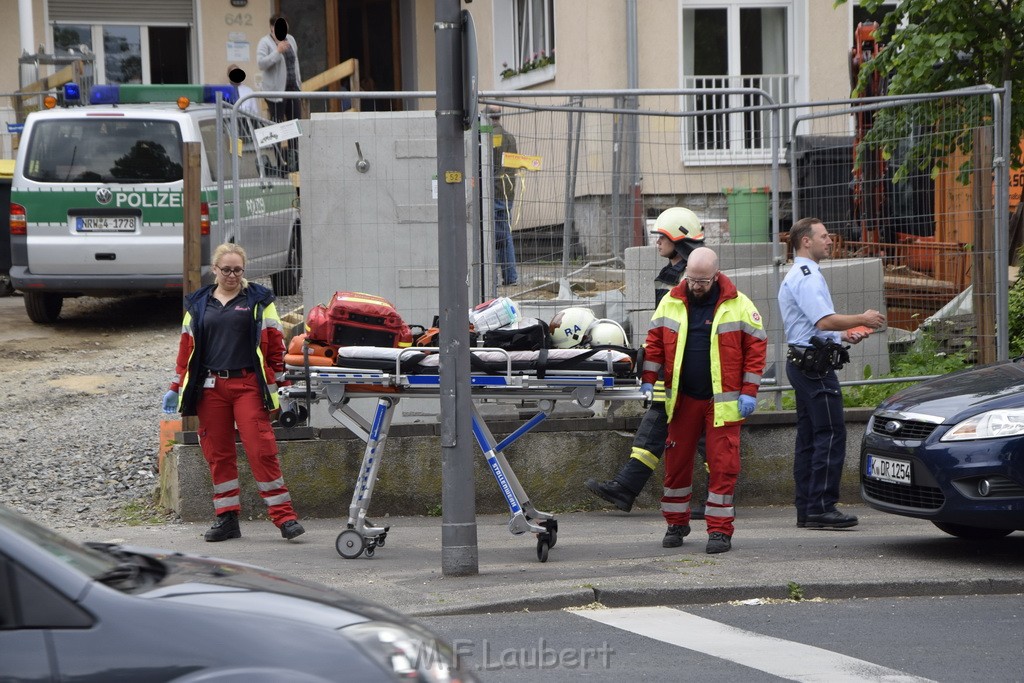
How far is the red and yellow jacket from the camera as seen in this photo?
7.67 meters

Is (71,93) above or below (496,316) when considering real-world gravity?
above

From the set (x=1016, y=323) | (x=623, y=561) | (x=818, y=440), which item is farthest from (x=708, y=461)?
(x=1016, y=323)

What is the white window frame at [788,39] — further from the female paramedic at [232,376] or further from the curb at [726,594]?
the curb at [726,594]

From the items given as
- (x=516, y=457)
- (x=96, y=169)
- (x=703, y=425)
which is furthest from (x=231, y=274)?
(x=96, y=169)

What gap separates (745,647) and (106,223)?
9.53 meters

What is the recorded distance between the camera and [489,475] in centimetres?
926

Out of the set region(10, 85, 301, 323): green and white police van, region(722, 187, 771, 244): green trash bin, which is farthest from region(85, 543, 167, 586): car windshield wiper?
region(10, 85, 301, 323): green and white police van

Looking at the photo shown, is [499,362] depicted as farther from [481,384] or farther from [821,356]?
[821,356]

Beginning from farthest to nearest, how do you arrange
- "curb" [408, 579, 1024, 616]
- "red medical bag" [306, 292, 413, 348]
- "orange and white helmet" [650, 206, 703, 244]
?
"orange and white helmet" [650, 206, 703, 244] → "red medical bag" [306, 292, 413, 348] → "curb" [408, 579, 1024, 616]

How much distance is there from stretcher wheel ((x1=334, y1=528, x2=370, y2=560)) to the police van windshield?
6.85 meters

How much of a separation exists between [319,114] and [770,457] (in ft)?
13.3

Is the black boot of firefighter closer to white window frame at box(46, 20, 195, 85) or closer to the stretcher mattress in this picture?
the stretcher mattress

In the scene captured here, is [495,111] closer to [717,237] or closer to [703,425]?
[717,237]

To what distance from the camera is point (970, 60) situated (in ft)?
36.6
